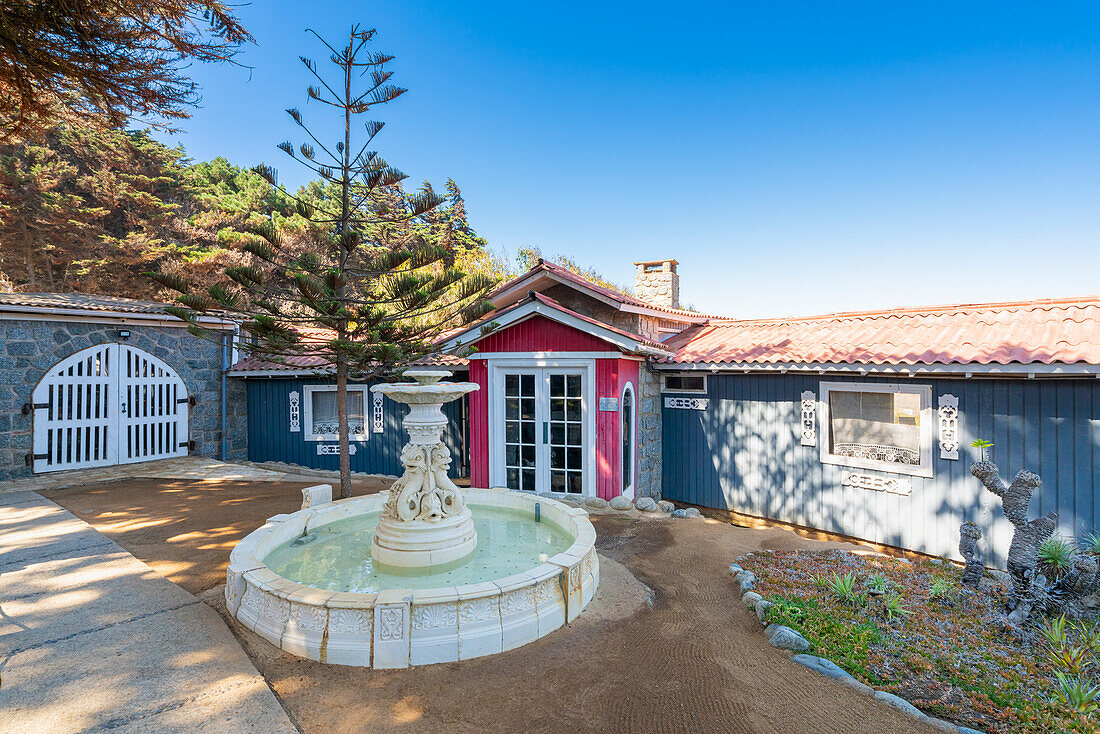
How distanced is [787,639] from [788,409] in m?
4.00

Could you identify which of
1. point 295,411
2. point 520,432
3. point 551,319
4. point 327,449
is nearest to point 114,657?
point 520,432

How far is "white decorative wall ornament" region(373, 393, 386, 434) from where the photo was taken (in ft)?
30.5

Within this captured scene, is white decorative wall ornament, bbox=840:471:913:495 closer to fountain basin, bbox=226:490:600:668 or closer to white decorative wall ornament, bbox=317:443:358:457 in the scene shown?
fountain basin, bbox=226:490:600:668

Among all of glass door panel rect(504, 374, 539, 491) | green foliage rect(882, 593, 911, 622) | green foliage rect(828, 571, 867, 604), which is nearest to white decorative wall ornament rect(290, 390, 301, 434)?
glass door panel rect(504, 374, 539, 491)

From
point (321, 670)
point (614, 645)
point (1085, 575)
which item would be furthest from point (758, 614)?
point (321, 670)

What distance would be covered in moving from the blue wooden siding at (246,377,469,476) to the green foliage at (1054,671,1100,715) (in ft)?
25.3

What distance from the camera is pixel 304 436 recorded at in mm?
9922

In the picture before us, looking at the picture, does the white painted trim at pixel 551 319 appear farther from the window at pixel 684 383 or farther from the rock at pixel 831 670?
the rock at pixel 831 670

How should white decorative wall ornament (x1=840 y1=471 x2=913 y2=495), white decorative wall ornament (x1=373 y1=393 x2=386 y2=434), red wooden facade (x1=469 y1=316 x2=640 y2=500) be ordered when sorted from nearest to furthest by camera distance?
white decorative wall ornament (x1=840 y1=471 x2=913 y2=495)
red wooden facade (x1=469 y1=316 x2=640 y2=500)
white decorative wall ornament (x1=373 y1=393 x2=386 y2=434)

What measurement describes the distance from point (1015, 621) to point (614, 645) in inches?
110

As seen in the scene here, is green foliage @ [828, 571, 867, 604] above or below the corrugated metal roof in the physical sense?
below

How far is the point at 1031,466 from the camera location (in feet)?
16.6

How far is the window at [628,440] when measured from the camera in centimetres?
700

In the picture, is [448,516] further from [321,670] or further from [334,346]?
[334,346]
